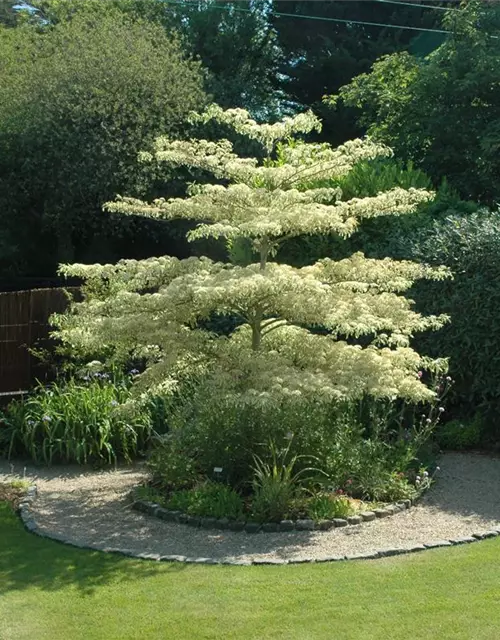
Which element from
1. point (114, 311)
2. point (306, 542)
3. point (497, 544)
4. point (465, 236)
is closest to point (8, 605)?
point (306, 542)

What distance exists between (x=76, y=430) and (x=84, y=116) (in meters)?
10.9

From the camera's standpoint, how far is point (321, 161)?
28.2 ft

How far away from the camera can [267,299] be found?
822 centimetres

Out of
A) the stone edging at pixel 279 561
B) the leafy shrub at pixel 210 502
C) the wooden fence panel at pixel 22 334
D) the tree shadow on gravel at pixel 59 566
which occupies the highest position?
the wooden fence panel at pixel 22 334

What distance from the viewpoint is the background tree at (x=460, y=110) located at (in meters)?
15.5

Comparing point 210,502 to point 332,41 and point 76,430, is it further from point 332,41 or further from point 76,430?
point 332,41

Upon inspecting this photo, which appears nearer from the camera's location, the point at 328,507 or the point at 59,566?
the point at 59,566

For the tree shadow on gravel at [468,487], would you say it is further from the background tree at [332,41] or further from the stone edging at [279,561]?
the background tree at [332,41]

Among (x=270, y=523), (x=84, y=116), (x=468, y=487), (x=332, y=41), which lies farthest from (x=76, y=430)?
(x=332, y=41)

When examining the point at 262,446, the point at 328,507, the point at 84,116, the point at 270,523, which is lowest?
the point at 270,523

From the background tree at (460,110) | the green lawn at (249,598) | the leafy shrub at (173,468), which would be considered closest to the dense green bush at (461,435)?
the leafy shrub at (173,468)

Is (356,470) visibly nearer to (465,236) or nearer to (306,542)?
(306,542)

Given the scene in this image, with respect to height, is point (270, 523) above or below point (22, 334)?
below

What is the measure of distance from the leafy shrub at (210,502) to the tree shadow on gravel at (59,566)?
1.07m
